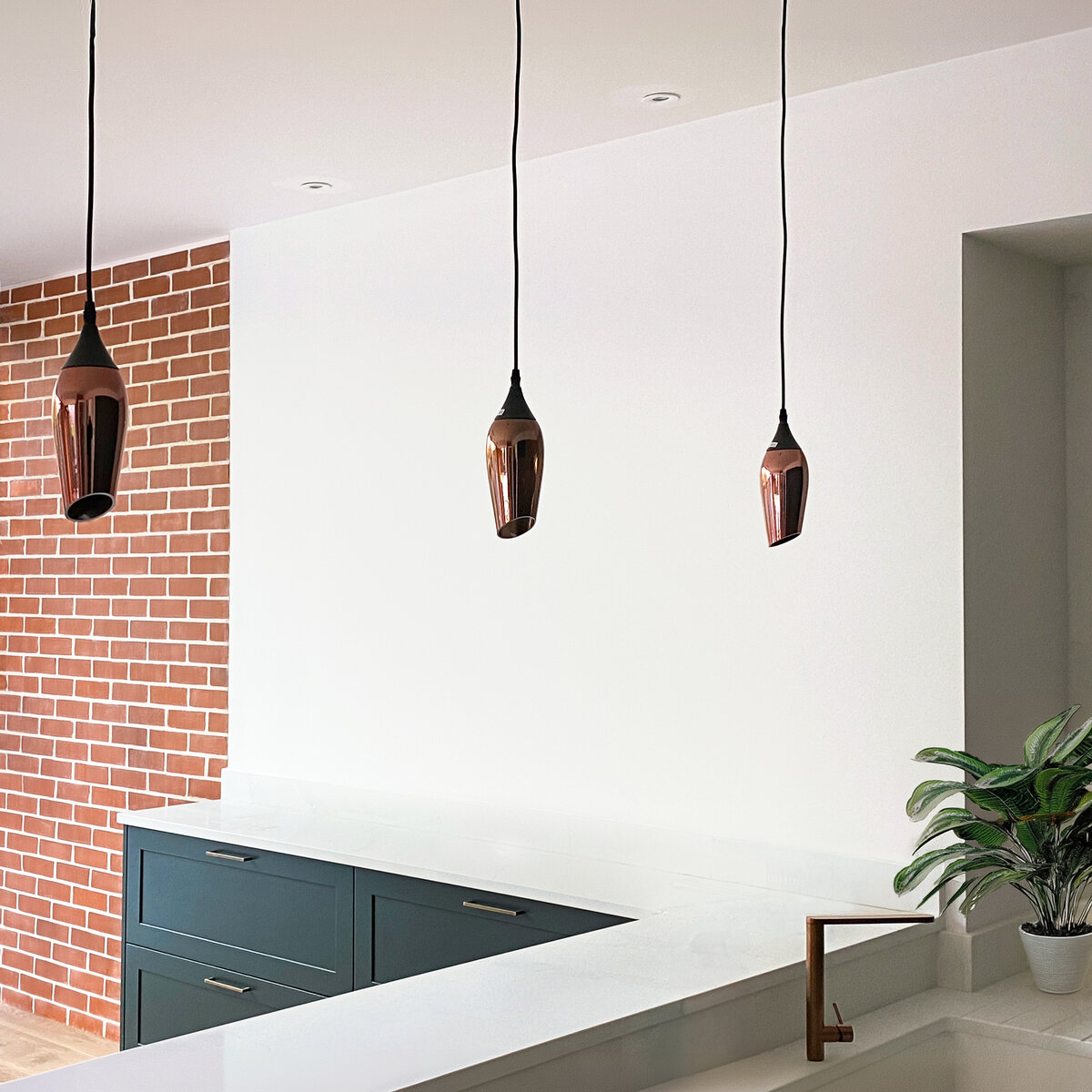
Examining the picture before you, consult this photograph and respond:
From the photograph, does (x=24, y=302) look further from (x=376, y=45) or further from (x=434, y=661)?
(x=376, y=45)

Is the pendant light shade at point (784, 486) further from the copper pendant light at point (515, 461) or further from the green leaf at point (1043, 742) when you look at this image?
the green leaf at point (1043, 742)

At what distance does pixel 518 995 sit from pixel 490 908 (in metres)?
0.90

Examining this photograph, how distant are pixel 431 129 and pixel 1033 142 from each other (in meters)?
1.35

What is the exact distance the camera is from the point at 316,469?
3.88 metres

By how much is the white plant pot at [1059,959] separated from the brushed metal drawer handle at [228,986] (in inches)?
75.7

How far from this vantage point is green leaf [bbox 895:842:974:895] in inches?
92.0

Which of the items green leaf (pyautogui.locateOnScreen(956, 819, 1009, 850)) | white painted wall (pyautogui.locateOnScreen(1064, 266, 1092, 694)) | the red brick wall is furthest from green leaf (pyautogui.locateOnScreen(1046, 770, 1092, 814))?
the red brick wall

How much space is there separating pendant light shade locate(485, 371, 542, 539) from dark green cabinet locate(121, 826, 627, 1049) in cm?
125

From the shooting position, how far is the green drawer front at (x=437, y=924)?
2834mm

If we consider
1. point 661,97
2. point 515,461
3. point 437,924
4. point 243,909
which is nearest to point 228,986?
point 243,909

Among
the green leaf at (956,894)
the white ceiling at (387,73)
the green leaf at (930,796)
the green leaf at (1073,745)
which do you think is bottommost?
the green leaf at (956,894)

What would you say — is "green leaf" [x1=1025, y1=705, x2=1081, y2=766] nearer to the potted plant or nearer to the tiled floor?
the potted plant

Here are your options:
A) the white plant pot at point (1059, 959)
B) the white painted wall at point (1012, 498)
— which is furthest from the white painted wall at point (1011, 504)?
the white plant pot at point (1059, 959)

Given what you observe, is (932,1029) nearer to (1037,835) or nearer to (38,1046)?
(1037,835)
